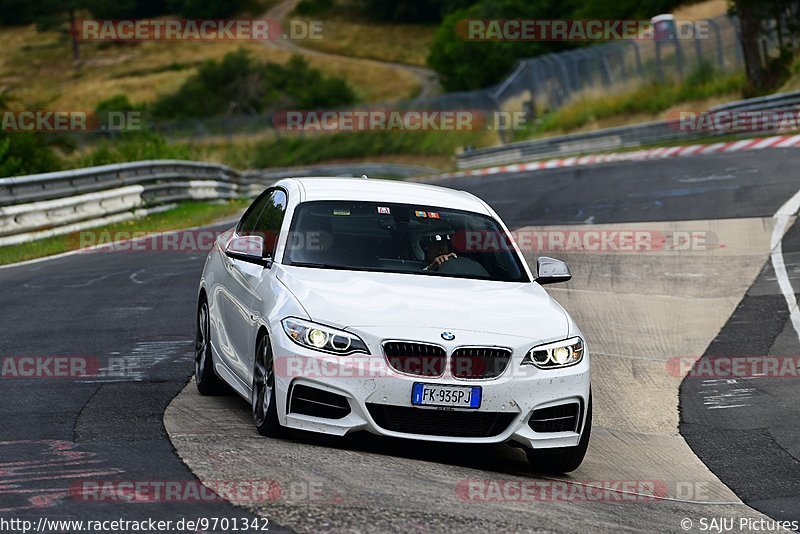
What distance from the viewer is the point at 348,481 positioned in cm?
669

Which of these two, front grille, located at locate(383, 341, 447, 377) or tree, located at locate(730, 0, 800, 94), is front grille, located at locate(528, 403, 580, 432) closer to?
front grille, located at locate(383, 341, 447, 377)

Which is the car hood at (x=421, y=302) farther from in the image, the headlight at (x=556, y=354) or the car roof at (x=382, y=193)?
the car roof at (x=382, y=193)

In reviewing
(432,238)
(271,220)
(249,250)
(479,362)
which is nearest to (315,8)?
(271,220)

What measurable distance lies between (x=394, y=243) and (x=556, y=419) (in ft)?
5.80

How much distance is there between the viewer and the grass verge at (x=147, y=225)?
1949 centimetres

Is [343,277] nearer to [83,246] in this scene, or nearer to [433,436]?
[433,436]

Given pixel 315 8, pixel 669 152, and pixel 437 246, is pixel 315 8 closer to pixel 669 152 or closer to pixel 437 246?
pixel 669 152

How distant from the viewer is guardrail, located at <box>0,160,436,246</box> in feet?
66.4

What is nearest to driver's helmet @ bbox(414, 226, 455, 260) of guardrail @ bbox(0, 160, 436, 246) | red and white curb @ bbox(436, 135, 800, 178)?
guardrail @ bbox(0, 160, 436, 246)

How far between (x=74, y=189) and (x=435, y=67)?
247 feet

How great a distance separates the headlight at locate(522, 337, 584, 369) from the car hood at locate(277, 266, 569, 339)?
68mm

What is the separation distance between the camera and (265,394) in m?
7.81

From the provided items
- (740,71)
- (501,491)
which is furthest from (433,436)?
(740,71)

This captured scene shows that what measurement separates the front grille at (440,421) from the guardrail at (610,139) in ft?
90.9
